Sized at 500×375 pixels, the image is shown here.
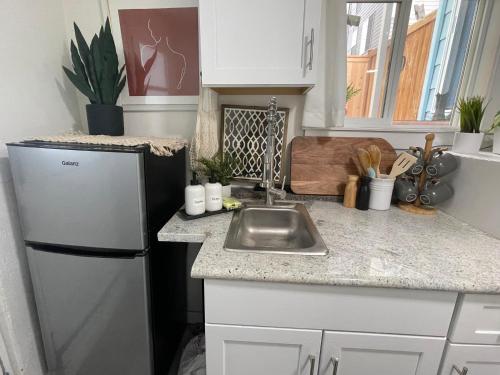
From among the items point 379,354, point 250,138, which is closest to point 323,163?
point 250,138

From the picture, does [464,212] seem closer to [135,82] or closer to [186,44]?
[186,44]

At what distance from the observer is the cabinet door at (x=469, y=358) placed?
0.74 m

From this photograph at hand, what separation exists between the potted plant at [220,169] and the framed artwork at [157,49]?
0.40 metres

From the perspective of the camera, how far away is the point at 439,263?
75 centimetres

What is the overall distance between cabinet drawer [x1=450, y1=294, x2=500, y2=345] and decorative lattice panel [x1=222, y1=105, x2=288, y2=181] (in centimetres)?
94

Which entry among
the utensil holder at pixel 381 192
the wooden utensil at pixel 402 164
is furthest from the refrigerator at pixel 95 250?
the wooden utensil at pixel 402 164

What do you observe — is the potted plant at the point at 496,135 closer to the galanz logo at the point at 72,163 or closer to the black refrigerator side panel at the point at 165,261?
the black refrigerator side panel at the point at 165,261

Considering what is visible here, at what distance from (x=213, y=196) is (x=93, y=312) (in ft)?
2.27

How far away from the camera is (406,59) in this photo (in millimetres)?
1353

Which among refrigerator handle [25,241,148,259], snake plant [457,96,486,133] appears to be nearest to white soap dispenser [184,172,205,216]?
refrigerator handle [25,241,148,259]

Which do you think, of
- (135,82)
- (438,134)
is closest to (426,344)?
(438,134)

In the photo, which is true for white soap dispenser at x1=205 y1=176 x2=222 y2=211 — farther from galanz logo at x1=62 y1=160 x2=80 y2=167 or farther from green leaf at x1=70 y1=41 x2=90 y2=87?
green leaf at x1=70 y1=41 x2=90 y2=87

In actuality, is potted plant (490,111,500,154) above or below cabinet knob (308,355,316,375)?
above

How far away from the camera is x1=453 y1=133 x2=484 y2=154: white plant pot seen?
3.79ft
